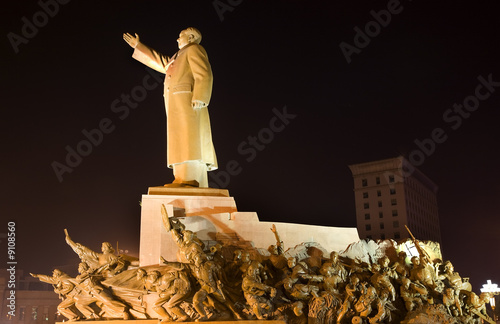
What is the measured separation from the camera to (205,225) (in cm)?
1272

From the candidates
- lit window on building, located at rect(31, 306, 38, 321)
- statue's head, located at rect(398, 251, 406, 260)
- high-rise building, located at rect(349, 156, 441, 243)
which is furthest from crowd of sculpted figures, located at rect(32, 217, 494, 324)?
high-rise building, located at rect(349, 156, 441, 243)

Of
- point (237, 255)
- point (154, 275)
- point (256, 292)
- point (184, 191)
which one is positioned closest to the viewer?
point (256, 292)

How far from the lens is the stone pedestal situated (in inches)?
488

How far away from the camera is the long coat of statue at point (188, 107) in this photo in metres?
14.0

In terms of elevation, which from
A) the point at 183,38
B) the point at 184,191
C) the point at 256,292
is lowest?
the point at 256,292

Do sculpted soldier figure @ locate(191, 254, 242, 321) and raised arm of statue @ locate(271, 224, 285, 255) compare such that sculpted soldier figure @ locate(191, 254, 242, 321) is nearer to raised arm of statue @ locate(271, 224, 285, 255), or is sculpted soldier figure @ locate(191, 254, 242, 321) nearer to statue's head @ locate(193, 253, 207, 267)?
statue's head @ locate(193, 253, 207, 267)

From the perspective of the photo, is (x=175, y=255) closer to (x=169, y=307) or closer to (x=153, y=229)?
(x=153, y=229)

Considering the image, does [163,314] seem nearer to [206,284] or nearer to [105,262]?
[206,284]

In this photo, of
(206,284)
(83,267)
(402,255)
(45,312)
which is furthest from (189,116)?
(45,312)

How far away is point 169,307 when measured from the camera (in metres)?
10.9

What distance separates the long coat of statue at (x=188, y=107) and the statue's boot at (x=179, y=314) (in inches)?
173

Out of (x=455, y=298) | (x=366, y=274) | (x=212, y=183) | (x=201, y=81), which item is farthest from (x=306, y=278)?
(x=212, y=183)

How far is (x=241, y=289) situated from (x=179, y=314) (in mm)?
1531

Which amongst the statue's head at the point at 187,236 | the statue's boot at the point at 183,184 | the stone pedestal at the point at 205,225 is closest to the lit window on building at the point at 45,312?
the statue's boot at the point at 183,184
